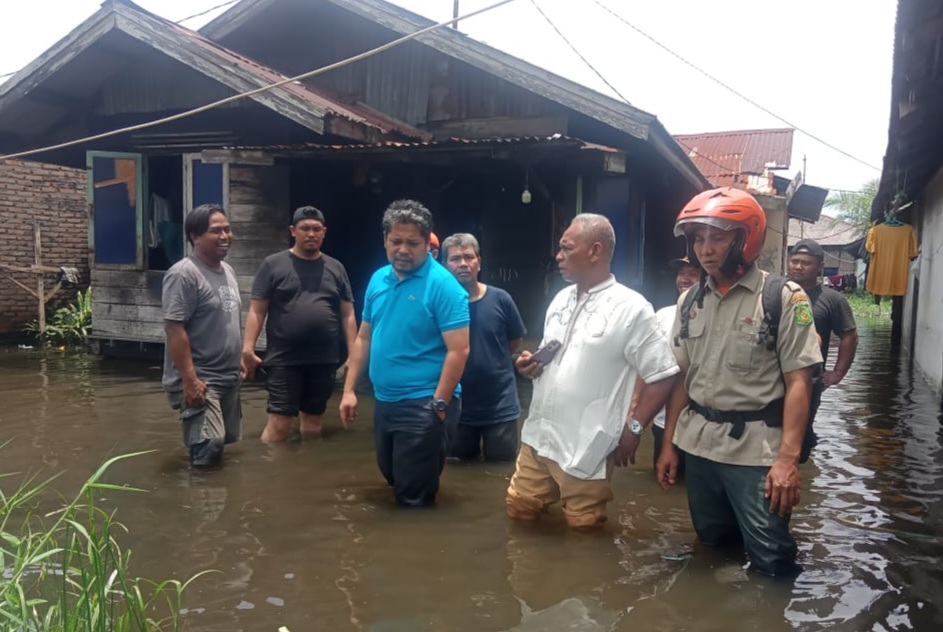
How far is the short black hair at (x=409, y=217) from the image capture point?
4316mm

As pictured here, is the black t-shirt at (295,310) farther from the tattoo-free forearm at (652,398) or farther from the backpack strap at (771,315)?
the backpack strap at (771,315)

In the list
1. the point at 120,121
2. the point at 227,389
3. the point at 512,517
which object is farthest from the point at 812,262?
the point at 120,121

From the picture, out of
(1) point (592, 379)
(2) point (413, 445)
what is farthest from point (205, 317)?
(1) point (592, 379)

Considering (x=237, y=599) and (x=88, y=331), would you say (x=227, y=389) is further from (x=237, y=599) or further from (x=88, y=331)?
(x=88, y=331)

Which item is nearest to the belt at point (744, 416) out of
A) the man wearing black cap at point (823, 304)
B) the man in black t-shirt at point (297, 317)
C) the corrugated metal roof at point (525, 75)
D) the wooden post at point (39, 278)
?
the man wearing black cap at point (823, 304)

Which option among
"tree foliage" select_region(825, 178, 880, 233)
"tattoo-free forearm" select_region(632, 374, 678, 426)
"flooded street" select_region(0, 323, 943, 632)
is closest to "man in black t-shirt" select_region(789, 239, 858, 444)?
"flooded street" select_region(0, 323, 943, 632)

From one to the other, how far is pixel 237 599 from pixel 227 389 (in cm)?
212

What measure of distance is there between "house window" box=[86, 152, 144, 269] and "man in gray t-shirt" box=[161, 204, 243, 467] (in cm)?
575

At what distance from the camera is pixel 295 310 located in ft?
19.1

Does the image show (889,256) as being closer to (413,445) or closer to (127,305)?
(413,445)

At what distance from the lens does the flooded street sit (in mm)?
3264

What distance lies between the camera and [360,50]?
1059 centimetres

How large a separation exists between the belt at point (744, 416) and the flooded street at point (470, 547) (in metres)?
0.73

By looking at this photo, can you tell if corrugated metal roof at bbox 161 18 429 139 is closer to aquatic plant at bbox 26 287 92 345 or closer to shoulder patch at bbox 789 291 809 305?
aquatic plant at bbox 26 287 92 345
